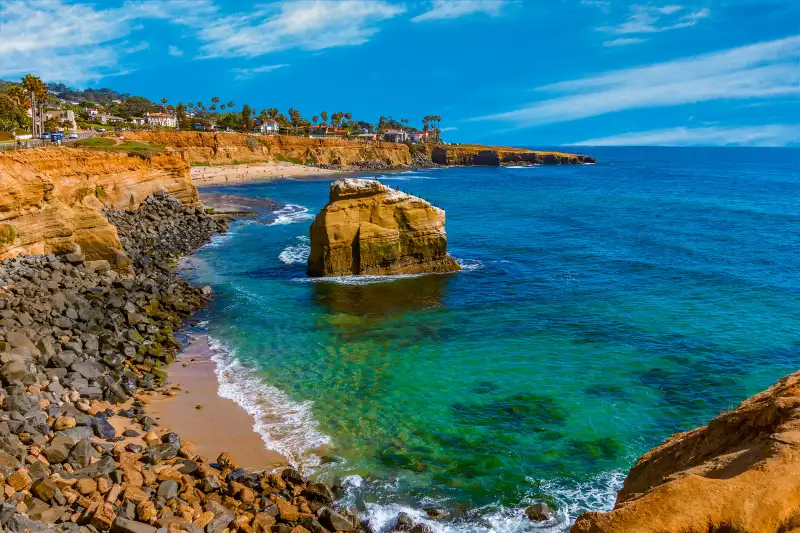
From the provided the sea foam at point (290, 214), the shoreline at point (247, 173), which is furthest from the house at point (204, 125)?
the sea foam at point (290, 214)

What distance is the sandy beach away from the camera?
A: 325 feet

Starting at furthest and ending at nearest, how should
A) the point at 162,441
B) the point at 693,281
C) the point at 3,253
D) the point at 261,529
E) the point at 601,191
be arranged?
the point at 601,191 < the point at 693,281 < the point at 3,253 < the point at 162,441 < the point at 261,529

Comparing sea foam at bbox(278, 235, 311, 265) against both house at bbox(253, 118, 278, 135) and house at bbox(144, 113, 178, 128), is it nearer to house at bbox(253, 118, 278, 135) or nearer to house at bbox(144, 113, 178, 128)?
house at bbox(144, 113, 178, 128)

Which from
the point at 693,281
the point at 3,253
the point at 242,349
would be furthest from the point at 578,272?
the point at 3,253

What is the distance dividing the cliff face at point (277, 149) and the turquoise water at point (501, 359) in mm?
75545

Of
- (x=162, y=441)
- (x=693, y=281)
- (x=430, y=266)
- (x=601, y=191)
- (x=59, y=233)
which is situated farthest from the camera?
(x=601, y=191)

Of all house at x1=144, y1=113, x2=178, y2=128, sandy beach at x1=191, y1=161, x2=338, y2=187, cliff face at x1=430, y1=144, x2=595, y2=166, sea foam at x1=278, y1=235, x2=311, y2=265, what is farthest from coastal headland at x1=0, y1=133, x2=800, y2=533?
cliff face at x1=430, y1=144, x2=595, y2=166

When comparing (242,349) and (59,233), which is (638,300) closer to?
(242,349)

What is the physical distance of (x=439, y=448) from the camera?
53.2ft

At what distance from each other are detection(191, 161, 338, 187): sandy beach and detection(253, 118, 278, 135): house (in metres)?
37.1

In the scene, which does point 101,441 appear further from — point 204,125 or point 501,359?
point 204,125

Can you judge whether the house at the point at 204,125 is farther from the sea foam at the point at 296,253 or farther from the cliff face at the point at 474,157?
the sea foam at the point at 296,253

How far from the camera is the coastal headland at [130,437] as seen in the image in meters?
6.33

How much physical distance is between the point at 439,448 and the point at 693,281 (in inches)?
924
